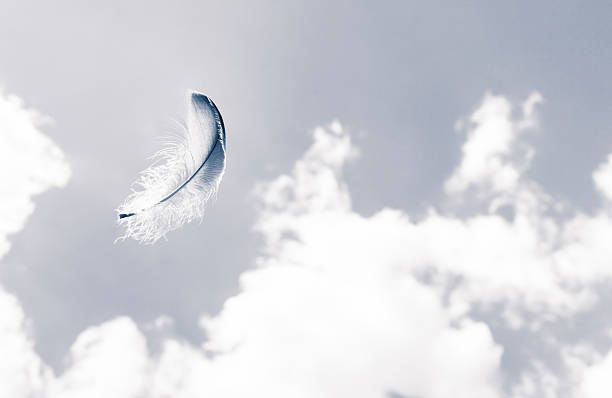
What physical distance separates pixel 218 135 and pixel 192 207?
2.33 m

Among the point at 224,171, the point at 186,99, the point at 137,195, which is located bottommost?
the point at 137,195

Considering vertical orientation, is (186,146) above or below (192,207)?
above

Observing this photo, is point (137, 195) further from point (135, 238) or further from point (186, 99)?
point (186, 99)

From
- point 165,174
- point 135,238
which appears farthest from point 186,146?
point 135,238

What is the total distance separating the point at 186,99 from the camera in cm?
1683

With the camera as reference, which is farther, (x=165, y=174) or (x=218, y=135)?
(x=165, y=174)

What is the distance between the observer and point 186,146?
17.2 m

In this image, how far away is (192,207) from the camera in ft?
55.3

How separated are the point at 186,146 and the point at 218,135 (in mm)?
1442

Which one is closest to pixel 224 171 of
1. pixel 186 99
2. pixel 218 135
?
pixel 218 135

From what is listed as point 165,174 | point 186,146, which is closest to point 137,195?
point 165,174

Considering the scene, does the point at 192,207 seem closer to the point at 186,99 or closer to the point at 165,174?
the point at 165,174

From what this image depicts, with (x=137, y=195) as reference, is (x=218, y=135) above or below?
above

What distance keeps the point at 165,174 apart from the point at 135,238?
2.16 meters
